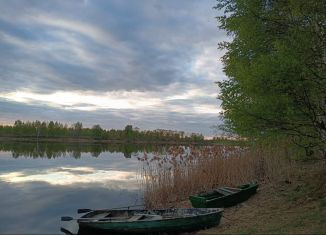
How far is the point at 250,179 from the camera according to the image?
18828mm

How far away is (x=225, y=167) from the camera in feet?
59.2

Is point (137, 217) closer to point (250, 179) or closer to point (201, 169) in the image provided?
point (201, 169)

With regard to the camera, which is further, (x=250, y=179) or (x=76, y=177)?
(x=76, y=177)

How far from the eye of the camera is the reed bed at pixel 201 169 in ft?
54.6

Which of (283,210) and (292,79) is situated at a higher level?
(292,79)

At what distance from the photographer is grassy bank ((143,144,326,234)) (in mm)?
11094

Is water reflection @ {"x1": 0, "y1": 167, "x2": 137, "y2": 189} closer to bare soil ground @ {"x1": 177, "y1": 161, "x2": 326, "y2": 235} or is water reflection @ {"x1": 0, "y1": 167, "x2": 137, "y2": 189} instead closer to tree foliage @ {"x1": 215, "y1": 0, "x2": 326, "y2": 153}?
bare soil ground @ {"x1": 177, "y1": 161, "x2": 326, "y2": 235}

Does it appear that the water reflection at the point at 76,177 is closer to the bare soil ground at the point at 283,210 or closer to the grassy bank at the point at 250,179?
the grassy bank at the point at 250,179

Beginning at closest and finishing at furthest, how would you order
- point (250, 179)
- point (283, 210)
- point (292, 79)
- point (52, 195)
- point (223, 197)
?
point (292, 79) → point (283, 210) → point (223, 197) → point (250, 179) → point (52, 195)

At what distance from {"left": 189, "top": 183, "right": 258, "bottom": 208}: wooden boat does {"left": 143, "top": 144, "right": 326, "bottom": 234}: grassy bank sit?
24cm

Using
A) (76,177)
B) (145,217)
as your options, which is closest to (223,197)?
(145,217)

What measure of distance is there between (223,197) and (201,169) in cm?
369

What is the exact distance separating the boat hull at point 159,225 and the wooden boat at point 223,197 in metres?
2.07


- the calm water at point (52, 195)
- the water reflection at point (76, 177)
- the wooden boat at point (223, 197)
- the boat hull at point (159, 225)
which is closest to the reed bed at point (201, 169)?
the calm water at point (52, 195)
